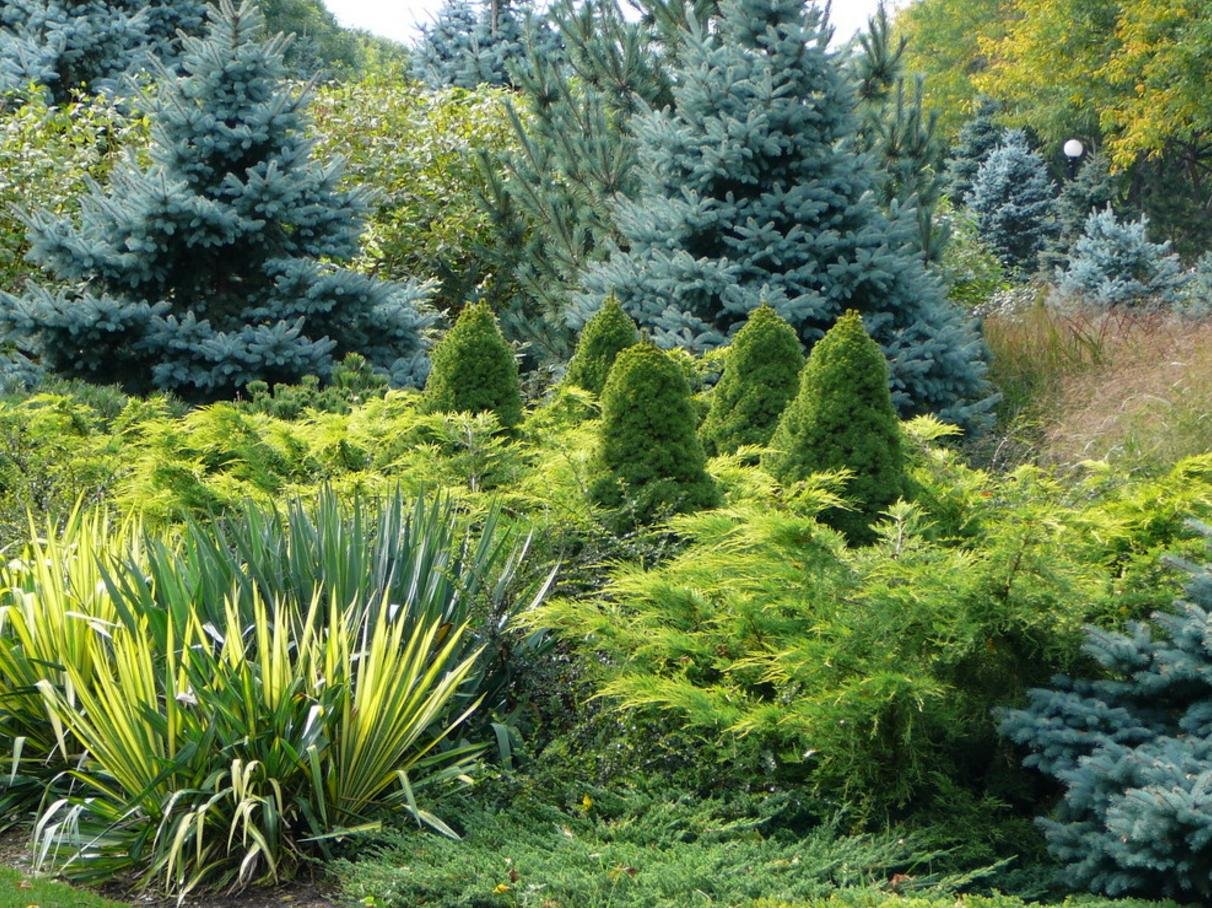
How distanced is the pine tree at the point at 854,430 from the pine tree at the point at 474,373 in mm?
2629

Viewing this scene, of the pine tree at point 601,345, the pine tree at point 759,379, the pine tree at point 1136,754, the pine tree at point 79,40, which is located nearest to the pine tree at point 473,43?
Answer: the pine tree at point 79,40

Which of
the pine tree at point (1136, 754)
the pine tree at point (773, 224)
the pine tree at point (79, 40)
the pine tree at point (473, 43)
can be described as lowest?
the pine tree at point (1136, 754)

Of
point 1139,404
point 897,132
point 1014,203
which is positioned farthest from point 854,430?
point 1014,203

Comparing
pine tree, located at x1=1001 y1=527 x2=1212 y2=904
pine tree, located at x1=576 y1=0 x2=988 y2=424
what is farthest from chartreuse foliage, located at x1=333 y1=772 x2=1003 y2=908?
pine tree, located at x1=576 y1=0 x2=988 y2=424

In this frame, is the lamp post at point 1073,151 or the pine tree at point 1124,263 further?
the lamp post at point 1073,151

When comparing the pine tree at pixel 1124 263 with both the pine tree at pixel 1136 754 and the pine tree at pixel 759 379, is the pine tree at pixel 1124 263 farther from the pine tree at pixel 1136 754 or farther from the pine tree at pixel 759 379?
the pine tree at pixel 1136 754

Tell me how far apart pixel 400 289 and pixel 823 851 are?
29.2 feet

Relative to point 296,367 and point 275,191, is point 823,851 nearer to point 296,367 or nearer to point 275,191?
point 296,367

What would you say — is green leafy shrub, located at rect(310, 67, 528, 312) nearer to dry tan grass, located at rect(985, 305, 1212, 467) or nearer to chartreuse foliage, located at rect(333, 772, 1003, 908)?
dry tan grass, located at rect(985, 305, 1212, 467)

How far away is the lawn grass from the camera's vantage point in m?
3.98

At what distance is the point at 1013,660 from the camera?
4.63 meters

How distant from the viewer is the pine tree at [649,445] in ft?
21.1

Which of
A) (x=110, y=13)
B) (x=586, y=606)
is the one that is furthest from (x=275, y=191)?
(x=110, y=13)

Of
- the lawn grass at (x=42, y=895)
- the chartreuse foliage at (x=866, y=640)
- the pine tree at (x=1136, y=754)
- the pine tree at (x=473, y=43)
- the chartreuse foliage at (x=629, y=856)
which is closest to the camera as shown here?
the pine tree at (x=1136, y=754)
